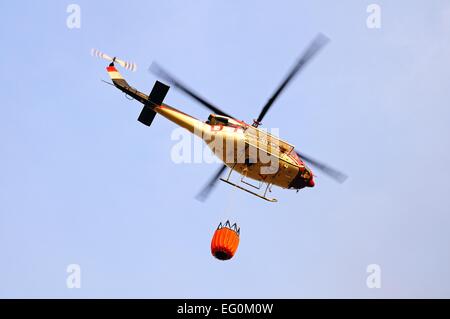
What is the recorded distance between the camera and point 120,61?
27.4 meters

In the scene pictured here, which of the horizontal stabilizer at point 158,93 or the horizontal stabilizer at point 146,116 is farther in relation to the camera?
the horizontal stabilizer at point 146,116

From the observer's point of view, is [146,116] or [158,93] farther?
[146,116]

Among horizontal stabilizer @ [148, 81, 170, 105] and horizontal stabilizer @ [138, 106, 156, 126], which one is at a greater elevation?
horizontal stabilizer @ [148, 81, 170, 105]

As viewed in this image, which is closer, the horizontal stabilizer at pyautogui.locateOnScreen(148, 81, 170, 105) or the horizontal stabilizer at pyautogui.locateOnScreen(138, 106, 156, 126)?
the horizontal stabilizer at pyautogui.locateOnScreen(148, 81, 170, 105)

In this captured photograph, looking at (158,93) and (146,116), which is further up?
(158,93)

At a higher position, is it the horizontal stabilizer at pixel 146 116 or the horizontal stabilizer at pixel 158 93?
the horizontal stabilizer at pixel 158 93
